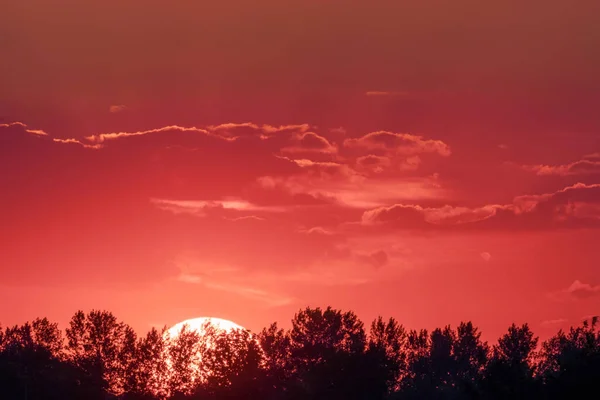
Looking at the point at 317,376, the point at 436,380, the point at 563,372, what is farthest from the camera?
the point at 436,380

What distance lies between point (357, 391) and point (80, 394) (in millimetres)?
→ 40305

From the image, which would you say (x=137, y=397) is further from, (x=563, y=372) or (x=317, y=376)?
(x=563, y=372)

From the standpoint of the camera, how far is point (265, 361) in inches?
5797

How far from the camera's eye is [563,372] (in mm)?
102500

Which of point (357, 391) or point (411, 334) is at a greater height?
point (411, 334)

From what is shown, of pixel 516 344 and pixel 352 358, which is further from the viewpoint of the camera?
pixel 516 344

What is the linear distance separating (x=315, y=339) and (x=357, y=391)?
13.0 m

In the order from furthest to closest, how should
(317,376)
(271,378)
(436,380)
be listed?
(436,380), (271,378), (317,376)

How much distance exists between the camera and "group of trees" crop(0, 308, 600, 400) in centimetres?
14000

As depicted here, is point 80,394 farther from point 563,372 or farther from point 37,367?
point 563,372

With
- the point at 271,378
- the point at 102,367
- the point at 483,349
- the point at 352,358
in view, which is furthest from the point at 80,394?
the point at 483,349

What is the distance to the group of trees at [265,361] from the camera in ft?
459

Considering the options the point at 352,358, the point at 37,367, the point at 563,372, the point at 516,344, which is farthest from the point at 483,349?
the point at 37,367

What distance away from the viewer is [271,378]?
473ft
